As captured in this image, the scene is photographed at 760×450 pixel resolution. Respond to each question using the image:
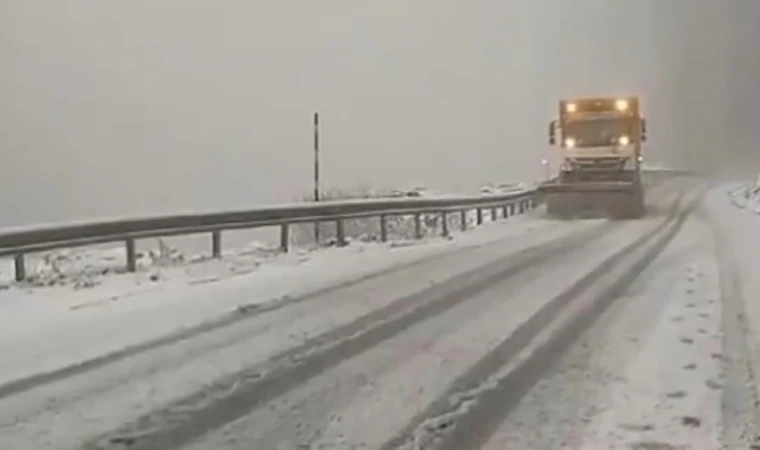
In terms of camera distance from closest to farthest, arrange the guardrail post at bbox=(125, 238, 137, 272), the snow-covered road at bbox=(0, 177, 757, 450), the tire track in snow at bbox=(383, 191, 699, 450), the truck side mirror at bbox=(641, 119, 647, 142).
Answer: the tire track in snow at bbox=(383, 191, 699, 450) < the snow-covered road at bbox=(0, 177, 757, 450) < the guardrail post at bbox=(125, 238, 137, 272) < the truck side mirror at bbox=(641, 119, 647, 142)

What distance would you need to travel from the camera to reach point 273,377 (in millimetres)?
7270

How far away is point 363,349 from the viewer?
8.31 metres

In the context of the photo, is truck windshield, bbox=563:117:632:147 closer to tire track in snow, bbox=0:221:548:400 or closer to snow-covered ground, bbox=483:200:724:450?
tire track in snow, bbox=0:221:548:400

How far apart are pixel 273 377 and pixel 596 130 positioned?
27611mm

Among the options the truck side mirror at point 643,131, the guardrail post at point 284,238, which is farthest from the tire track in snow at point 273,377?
the truck side mirror at point 643,131

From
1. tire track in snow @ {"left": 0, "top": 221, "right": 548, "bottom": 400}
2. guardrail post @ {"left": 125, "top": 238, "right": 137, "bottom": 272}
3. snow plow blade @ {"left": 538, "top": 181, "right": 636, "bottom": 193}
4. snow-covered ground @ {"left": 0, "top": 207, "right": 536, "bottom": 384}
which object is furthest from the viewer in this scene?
snow plow blade @ {"left": 538, "top": 181, "right": 636, "bottom": 193}

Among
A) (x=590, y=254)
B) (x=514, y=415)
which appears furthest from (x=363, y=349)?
(x=590, y=254)

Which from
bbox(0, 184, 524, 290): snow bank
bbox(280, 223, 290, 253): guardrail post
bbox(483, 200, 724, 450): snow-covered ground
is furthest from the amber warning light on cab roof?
bbox(483, 200, 724, 450): snow-covered ground

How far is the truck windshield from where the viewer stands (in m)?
33.4

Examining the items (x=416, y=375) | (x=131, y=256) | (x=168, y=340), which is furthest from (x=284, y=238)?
(x=416, y=375)

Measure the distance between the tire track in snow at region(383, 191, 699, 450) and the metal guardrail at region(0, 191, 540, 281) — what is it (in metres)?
5.80

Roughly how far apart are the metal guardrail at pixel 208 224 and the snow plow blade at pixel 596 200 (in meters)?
6.17

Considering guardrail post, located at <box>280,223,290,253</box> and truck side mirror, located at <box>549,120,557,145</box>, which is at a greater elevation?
truck side mirror, located at <box>549,120,557,145</box>

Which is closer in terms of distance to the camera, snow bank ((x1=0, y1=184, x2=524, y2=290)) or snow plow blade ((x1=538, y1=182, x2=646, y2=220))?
snow bank ((x1=0, y1=184, x2=524, y2=290))
